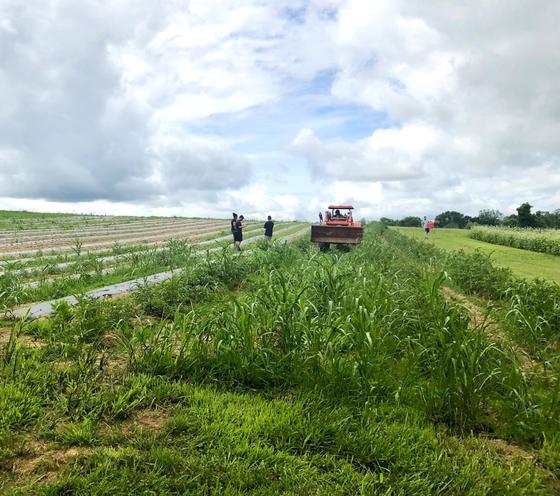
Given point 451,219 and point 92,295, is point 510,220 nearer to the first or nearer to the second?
point 451,219

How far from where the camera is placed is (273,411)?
3.41 meters

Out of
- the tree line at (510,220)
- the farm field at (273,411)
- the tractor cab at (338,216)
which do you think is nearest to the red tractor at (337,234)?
the tractor cab at (338,216)

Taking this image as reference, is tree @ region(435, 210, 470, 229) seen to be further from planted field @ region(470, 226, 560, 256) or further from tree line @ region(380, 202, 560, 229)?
planted field @ region(470, 226, 560, 256)

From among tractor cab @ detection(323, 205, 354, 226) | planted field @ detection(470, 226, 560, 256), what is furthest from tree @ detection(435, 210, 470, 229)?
tractor cab @ detection(323, 205, 354, 226)

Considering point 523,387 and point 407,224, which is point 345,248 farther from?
point 407,224

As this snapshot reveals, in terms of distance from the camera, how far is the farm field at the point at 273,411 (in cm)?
272

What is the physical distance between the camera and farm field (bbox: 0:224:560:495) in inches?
107

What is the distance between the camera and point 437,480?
111 inches

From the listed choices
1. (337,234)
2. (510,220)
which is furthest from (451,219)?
(337,234)

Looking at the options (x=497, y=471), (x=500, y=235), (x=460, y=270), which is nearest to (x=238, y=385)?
(x=497, y=471)

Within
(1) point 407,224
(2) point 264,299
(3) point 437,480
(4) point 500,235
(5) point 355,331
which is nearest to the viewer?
(3) point 437,480

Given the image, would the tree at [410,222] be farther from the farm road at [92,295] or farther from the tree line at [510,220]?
the farm road at [92,295]

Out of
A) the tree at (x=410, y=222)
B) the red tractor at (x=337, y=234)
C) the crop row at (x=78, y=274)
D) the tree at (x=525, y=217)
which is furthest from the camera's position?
the tree at (x=410, y=222)

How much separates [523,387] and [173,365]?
3.53 meters
